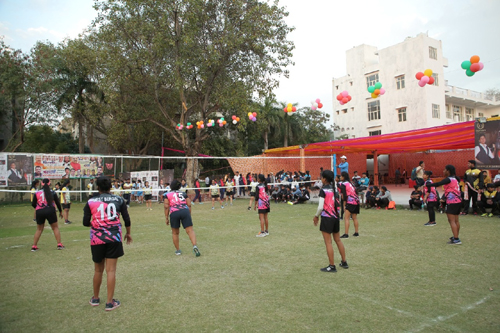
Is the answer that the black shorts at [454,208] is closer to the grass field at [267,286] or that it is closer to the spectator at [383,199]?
the grass field at [267,286]

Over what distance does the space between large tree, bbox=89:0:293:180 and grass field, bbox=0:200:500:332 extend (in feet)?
42.1

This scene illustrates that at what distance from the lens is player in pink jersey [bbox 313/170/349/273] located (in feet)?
17.8

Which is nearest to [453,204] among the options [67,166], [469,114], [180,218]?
[180,218]

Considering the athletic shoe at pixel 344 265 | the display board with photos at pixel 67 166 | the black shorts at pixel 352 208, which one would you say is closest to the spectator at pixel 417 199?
the black shorts at pixel 352 208

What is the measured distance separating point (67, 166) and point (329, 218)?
17.8m

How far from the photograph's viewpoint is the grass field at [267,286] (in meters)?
3.73

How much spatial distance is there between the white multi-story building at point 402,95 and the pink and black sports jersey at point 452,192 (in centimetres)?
2957

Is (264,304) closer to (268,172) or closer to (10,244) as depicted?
(10,244)

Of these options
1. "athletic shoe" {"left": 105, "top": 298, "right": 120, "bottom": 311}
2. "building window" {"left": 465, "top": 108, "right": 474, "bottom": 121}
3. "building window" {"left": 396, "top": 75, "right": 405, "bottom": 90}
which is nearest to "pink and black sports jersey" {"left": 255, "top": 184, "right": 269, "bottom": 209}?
"athletic shoe" {"left": 105, "top": 298, "right": 120, "bottom": 311}

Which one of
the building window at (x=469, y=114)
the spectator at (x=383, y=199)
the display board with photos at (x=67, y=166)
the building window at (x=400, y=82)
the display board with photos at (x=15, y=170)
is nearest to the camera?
the spectator at (x=383, y=199)

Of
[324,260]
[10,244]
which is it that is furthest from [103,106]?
[324,260]

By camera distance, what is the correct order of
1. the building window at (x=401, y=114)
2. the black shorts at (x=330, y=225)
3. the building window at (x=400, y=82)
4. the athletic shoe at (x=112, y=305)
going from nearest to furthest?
1. the athletic shoe at (x=112, y=305)
2. the black shorts at (x=330, y=225)
3. the building window at (x=400, y=82)
4. the building window at (x=401, y=114)

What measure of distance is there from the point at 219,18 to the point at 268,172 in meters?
9.59

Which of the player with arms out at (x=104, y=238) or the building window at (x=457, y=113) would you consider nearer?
the player with arms out at (x=104, y=238)
